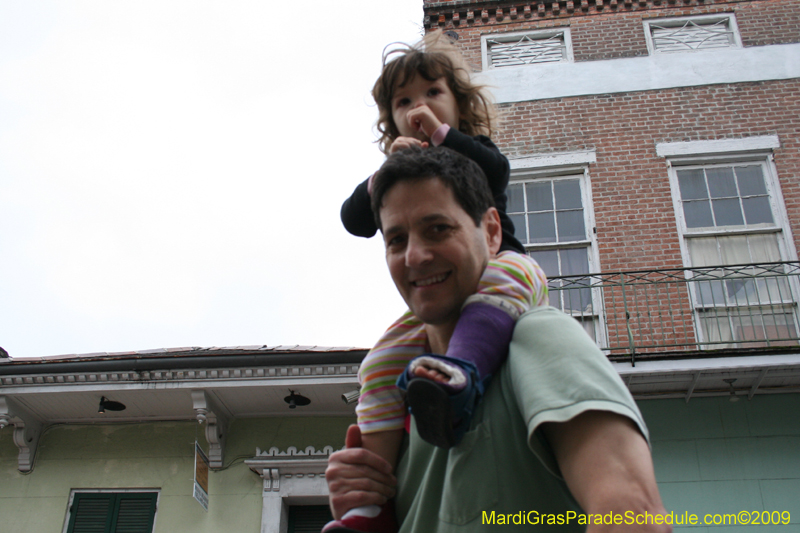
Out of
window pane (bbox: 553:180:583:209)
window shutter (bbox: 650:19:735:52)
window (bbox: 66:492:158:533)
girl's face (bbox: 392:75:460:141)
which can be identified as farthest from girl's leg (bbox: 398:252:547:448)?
window shutter (bbox: 650:19:735:52)

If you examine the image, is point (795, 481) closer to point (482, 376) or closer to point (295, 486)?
point (295, 486)

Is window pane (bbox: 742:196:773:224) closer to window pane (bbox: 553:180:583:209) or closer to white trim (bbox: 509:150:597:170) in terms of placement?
white trim (bbox: 509:150:597:170)

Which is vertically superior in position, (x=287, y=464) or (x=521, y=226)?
(x=521, y=226)

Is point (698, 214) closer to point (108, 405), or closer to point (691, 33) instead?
point (691, 33)

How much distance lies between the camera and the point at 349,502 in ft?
5.84

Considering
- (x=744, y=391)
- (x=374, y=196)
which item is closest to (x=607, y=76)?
(x=744, y=391)

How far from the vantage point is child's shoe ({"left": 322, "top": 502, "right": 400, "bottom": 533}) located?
1.73m

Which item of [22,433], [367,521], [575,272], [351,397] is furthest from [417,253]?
[22,433]

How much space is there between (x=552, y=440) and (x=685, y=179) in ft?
33.8

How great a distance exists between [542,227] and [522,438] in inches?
370

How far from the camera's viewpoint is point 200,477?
872cm

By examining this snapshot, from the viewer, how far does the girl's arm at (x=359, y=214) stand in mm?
2510

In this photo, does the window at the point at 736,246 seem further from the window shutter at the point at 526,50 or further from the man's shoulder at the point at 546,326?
the man's shoulder at the point at 546,326

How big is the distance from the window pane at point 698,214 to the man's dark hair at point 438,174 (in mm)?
9280
